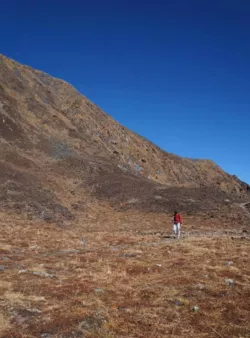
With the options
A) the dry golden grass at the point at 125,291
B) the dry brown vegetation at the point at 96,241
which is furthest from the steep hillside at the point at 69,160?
the dry golden grass at the point at 125,291

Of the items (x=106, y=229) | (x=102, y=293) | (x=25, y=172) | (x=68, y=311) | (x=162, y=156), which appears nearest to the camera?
(x=68, y=311)

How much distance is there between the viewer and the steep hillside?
5675cm

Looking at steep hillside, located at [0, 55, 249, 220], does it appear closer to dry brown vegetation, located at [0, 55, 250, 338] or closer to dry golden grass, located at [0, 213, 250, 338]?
dry brown vegetation, located at [0, 55, 250, 338]

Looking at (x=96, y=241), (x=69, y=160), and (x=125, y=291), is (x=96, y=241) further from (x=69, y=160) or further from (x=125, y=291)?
(x=69, y=160)

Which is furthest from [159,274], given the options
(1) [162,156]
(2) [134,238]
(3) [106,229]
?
(1) [162,156]

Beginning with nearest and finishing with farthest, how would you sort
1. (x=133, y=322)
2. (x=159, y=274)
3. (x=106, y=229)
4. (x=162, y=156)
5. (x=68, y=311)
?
(x=133, y=322) < (x=68, y=311) < (x=159, y=274) < (x=106, y=229) < (x=162, y=156)

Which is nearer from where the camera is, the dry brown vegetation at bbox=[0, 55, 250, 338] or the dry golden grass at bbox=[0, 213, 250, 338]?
the dry golden grass at bbox=[0, 213, 250, 338]

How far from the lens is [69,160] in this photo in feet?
252

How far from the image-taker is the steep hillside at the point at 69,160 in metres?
56.8

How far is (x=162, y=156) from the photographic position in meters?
132

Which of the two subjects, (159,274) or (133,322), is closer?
(133,322)

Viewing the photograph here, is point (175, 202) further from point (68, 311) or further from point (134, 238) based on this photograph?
point (68, 311)

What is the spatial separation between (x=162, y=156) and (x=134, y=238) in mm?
96491

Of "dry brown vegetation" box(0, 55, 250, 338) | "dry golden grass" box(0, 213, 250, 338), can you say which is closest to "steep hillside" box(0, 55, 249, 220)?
"dry brown vegetation" box(0, 55, 250, 338)
